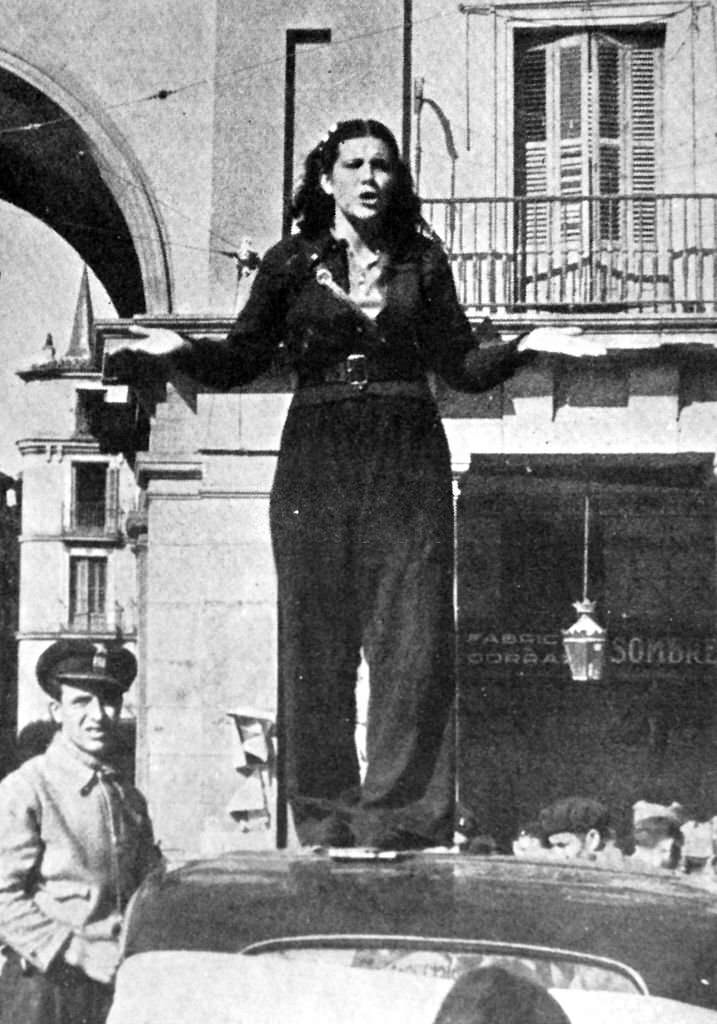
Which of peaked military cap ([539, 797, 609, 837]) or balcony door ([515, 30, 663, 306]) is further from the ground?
balcony door ([515, 30, 663, 306])

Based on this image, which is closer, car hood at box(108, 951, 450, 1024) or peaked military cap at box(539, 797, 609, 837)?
car hood at box(108, 951, 450, 1024)

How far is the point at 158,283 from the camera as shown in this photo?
42.0ft

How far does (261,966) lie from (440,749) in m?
0.90

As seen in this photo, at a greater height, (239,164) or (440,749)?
(239,164)

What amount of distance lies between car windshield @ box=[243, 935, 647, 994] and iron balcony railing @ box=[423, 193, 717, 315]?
978cm

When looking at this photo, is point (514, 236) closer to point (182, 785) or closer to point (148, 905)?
point (182, 785)

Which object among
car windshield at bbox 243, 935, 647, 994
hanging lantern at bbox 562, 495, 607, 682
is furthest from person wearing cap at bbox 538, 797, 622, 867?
hanging lantern at bbox 562, 495, 607, 682

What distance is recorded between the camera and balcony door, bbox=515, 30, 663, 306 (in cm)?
1274

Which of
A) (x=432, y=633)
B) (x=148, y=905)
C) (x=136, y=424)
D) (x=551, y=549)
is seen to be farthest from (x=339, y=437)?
(x=136, y=424)

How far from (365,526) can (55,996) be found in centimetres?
127

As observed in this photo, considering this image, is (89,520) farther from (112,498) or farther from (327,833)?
(327,833)

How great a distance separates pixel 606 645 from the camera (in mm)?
13734

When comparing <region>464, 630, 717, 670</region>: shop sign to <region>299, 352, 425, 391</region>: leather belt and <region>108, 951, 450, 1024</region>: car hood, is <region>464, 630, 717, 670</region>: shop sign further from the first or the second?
<region>108, 951, 450, 1024</region>: car hood

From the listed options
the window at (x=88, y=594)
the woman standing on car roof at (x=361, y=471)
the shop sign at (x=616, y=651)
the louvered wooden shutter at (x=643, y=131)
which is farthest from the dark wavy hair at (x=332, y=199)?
the window at (x=88, y=594)
